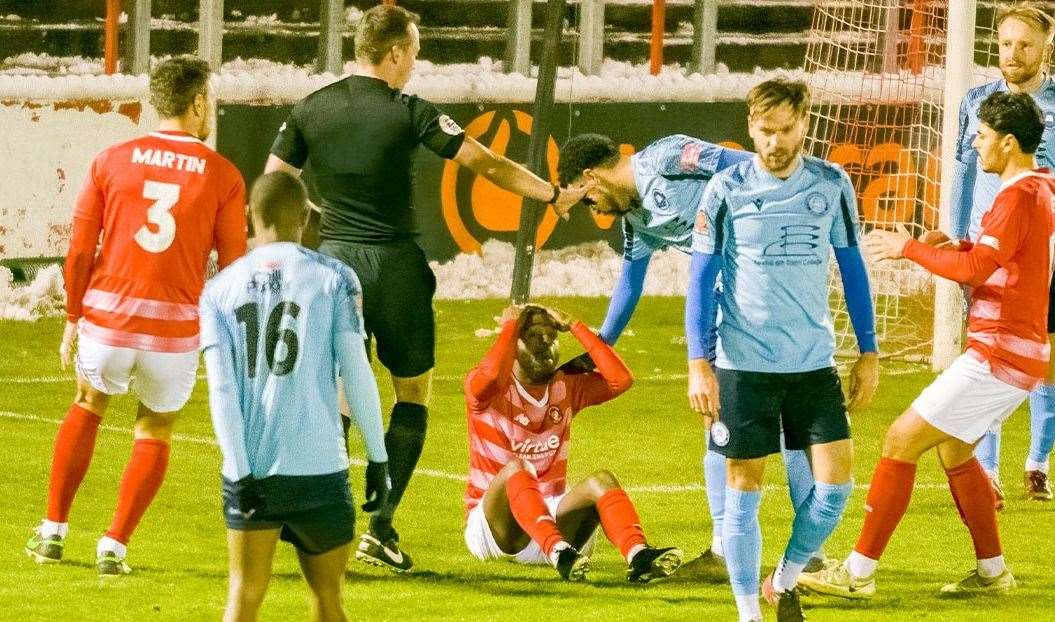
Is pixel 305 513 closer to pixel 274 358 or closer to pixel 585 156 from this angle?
pixel 274 358

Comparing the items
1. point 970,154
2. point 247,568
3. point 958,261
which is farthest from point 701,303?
point 970,154

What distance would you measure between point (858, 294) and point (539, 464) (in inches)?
63.9

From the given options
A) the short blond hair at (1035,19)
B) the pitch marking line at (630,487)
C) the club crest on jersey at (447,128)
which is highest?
the short blond hair at (1035,19)

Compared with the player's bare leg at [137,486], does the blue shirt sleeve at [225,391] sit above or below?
above

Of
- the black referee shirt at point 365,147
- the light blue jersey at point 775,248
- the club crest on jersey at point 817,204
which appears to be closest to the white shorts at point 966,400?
the light blue jersey at point 775,248

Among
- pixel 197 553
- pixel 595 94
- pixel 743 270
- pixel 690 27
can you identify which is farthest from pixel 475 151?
pixel 690 27

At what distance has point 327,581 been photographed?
5031 mm

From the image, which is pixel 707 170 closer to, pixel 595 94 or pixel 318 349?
pixel 318 349

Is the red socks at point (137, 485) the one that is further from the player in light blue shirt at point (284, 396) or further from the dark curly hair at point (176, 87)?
the player in light blue shirt at point (284, 396)

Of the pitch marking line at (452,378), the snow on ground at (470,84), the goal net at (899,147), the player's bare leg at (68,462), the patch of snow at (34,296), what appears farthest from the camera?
the snow on ground at (470,84)

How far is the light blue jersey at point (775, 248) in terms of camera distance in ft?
19.4

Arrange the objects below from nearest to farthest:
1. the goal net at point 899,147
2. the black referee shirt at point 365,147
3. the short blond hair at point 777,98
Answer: the short blond hair at point 777,98 < the black referee shirt at point 365,147 < the goal net at point 899,147

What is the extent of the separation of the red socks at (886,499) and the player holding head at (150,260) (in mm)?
2269

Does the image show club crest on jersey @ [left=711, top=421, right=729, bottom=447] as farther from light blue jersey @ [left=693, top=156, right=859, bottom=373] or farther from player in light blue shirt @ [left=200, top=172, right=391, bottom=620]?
player in light blue shirt @ [left=200, top=172, right=391, bottom=620]
